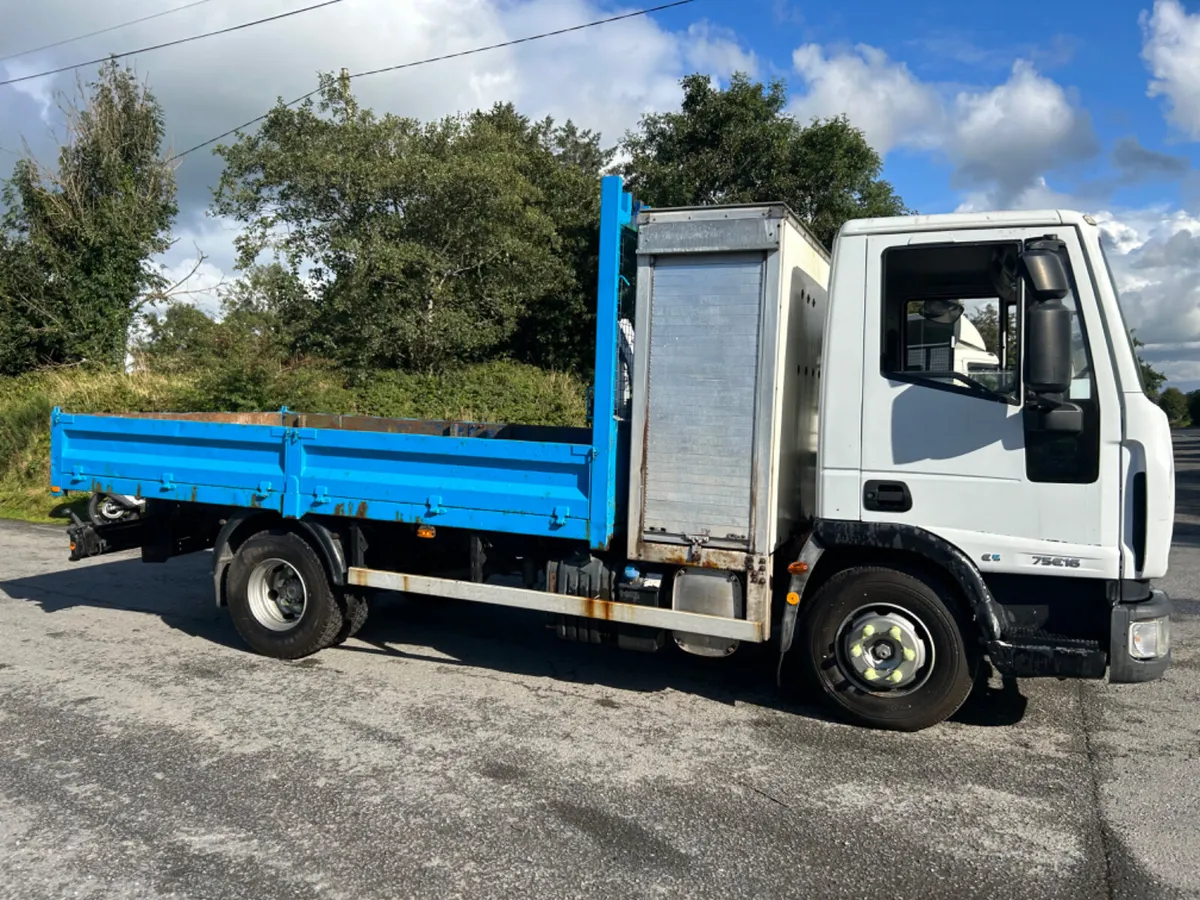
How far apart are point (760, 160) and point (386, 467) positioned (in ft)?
48.3

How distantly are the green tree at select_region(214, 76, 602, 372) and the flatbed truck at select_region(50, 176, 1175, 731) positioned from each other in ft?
41.1

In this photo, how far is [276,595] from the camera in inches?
256

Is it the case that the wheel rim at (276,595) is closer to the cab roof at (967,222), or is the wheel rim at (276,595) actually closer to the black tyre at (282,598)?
the black tyre at (282,598)

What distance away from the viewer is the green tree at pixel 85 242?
71.9 feet

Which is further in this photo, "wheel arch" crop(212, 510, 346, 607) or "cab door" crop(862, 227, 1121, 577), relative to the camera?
"wheel arch" crop(212, 510, 346, 607)

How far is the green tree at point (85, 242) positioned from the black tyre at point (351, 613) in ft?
60.2

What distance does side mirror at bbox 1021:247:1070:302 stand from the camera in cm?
420

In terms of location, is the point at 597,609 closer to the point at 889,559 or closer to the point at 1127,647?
the point at 889,559

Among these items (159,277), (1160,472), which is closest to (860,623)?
(1160,472)

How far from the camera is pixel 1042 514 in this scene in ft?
14.9

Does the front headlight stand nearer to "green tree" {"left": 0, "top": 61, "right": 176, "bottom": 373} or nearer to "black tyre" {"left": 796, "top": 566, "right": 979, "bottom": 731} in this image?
"black tyre" {"left": 796, "top": 566, "right": 979, "bottom": 731}

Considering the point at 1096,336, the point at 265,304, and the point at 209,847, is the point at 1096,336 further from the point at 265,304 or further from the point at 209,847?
the point at 265,304

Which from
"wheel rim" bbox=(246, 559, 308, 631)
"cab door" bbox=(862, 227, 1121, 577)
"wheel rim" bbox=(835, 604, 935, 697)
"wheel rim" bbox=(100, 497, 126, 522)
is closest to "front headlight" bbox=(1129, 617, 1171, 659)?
"cab door" bbox=(862, 227, 1121, 577)

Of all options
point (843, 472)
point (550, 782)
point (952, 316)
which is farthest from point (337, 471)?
point (952, 316)
